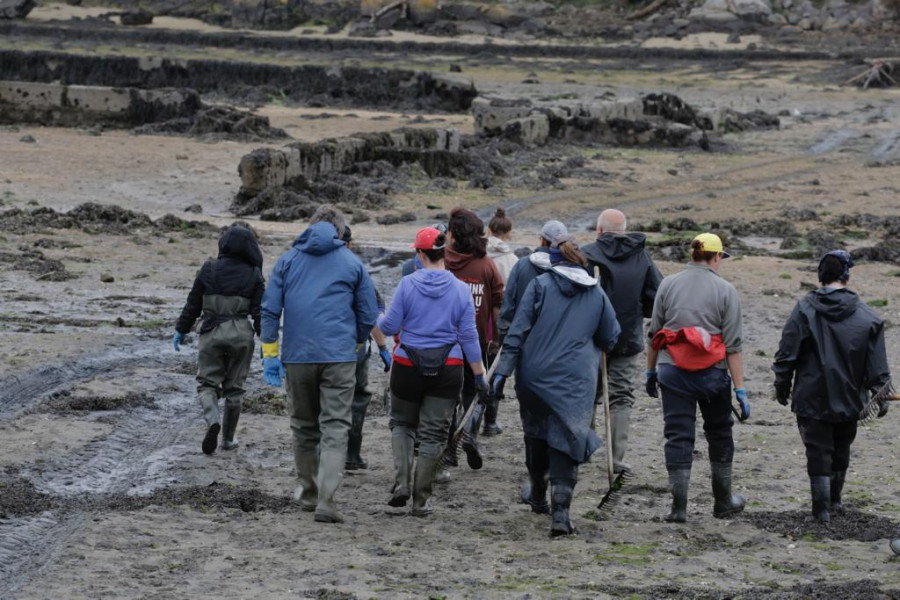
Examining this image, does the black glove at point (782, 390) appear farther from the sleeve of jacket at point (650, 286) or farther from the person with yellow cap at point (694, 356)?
the sleeve of jacket at point (650, 286)

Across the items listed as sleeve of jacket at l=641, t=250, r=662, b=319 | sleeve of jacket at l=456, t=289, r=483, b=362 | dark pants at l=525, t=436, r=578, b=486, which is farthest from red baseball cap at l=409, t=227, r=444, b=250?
sleeve of jacket at l=641, t=250, r=662, b=319

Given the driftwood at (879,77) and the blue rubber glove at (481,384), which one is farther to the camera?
the driftwood at (879,77)

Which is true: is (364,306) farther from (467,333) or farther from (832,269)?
(832,269)

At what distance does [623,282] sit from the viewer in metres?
8.37

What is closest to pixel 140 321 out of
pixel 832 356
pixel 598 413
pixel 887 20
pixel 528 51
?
pixel 598 413

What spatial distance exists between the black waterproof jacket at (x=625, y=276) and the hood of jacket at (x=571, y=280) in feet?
2.84

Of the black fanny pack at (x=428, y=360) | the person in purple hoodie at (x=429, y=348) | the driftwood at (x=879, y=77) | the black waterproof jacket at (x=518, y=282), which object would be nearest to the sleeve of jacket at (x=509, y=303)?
the black waterproof jacket at (x=518, y=282)

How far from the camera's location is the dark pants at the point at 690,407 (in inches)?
299

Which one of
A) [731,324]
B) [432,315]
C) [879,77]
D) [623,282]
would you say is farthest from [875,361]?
[879,77]

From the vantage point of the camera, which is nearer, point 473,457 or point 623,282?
point 623,282

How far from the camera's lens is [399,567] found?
22.3 ft

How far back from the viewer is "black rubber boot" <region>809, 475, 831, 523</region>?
25.2 feet

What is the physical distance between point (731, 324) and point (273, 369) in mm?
2368

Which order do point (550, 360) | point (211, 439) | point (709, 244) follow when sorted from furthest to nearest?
point (211, 439) < point (709, 244) < point (550, 360)
